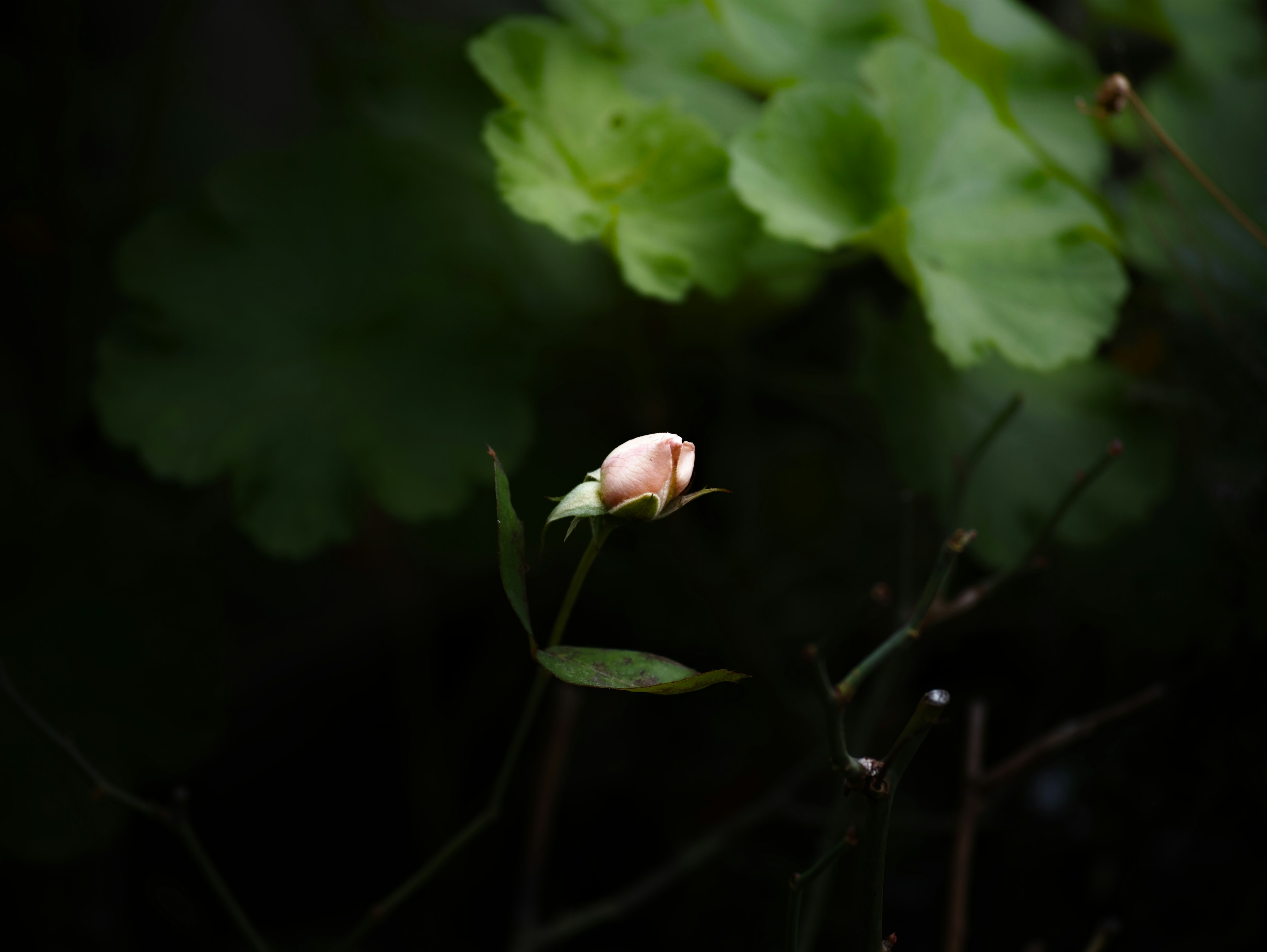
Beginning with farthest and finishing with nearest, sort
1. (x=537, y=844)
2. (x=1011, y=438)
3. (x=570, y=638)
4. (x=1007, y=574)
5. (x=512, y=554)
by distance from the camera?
(x=570, y=638), (x=1011, y=438), (x=537, y=844), (x=1007, y=574), (x=512, y=554)

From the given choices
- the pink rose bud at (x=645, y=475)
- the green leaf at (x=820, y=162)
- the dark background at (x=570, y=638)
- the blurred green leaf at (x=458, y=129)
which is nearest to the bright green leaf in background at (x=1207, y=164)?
the dark background at (x=570, y=638)

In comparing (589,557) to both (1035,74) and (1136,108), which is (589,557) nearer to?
(1136,108)

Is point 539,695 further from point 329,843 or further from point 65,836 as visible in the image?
point 329,843

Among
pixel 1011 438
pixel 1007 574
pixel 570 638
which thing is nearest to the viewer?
pixel 1007 574

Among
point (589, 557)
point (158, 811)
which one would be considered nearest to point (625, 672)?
point (589, 557)

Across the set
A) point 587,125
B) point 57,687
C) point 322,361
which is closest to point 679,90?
point 587,125

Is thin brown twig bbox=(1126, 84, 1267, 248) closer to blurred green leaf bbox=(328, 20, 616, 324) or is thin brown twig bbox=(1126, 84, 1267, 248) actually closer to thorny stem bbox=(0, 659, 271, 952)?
blurred green leaf bbox=(328, 20, 616, 324)
